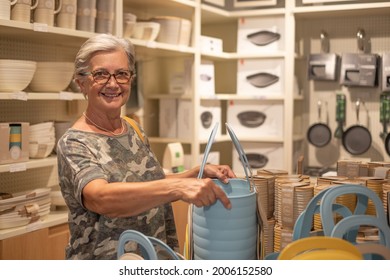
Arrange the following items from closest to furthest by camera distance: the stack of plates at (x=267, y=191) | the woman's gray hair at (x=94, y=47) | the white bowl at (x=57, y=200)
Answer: the woman's gray hair at (x=94, y=47) → the stack of plates at (x=267, y=191) → the white bowl at (x=57, y=200)

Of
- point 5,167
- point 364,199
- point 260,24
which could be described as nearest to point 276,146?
point 260,24

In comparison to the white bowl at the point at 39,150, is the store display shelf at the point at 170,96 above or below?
above

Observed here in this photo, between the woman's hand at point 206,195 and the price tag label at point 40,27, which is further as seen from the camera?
the price tag label at point 40,27

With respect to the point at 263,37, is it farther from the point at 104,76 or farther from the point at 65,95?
the point at 104,76

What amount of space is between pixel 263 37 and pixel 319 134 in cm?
92

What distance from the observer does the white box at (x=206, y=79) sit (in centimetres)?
399

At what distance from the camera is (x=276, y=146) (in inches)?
164

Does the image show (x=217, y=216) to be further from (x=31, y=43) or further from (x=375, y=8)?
(x=375, y=8)

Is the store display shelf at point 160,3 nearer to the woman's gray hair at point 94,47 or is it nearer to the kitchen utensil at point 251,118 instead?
the kitchen utensil at point 251,118

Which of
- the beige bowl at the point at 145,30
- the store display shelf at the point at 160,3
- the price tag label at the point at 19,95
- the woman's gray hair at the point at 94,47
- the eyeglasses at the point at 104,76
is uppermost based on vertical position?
the store display shelf at the point at 160,3

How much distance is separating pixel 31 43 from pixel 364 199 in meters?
2.28

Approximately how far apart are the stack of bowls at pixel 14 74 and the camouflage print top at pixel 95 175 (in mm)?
1105

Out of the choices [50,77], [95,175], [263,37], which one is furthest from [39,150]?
[263,37]

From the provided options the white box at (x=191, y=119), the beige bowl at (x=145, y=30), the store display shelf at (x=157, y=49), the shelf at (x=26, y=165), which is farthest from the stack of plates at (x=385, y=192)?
the white box at (x=191, y=119)
